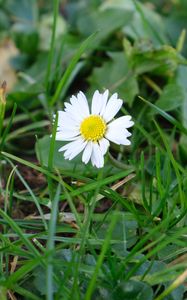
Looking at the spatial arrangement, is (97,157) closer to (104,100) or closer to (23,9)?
(104,100)

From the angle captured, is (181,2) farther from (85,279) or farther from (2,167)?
(85,279)

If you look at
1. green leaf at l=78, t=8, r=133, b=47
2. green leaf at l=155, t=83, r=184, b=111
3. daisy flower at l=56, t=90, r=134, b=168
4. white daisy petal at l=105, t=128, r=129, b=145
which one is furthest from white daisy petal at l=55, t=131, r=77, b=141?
green leaf at l=78, t=8, r=133, b=47

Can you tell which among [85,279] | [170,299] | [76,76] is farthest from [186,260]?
[76,76]

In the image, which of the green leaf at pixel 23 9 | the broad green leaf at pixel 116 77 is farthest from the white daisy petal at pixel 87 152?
the green leaf at pixel 23 9

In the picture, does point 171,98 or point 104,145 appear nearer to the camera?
point 104,145

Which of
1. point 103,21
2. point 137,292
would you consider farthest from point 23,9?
point 137,292

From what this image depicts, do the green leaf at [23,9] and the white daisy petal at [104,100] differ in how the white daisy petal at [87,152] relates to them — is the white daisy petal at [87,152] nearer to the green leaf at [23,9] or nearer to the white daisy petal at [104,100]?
the white daisy petal at [104,100]

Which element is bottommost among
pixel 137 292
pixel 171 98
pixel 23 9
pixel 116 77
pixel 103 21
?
pixel 137 292
